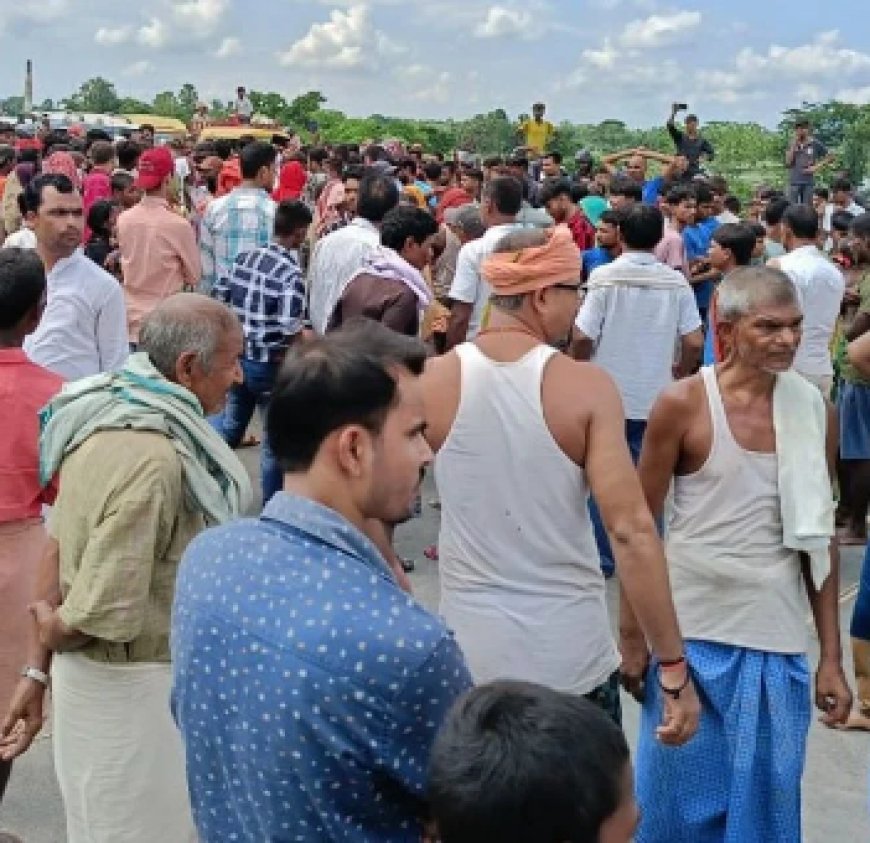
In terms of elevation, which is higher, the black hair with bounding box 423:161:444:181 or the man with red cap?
the black hair with bounding box 423:161:444:181

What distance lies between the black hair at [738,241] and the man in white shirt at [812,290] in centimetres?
17

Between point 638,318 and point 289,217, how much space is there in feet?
5.68

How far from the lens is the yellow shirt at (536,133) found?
1545cm

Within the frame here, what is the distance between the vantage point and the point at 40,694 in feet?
8.76

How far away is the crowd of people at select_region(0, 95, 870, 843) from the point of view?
1.45m

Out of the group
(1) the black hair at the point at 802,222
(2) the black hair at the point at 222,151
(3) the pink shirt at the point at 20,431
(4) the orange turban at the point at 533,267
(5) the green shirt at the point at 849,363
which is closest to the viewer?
(4) the orange turban at the point at 533,267

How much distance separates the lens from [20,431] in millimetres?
3119

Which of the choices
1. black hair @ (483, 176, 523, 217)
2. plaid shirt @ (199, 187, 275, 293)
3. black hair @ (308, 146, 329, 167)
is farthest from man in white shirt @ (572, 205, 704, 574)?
black hair @ (308, 146, 329, 167)

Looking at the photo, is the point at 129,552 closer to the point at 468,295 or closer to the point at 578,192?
the point at 468,295

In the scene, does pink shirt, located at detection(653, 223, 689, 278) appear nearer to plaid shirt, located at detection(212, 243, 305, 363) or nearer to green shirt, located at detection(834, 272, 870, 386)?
green shirt, located at detection(834, 272, 870, 386)

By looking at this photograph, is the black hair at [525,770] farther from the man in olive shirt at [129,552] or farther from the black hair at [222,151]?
the black hair at [222,151]

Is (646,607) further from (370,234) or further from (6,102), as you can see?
(6,102)

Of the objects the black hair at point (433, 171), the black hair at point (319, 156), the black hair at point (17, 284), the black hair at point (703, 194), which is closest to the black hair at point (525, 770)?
the black hair at point (17, 284)

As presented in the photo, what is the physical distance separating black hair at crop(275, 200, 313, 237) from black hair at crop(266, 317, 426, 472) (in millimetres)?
4309
